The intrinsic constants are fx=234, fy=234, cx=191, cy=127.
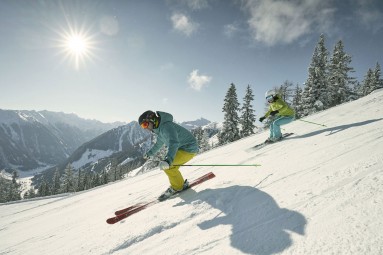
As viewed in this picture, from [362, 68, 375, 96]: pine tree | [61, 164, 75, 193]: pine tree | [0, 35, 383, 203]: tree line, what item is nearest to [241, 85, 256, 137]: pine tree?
[0, 35, 383, 203]: tree line

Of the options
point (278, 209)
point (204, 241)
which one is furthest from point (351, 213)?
point (204, 241)

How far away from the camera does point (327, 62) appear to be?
1555 inches

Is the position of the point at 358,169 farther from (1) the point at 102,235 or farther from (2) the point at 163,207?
(1) the point at 102,235

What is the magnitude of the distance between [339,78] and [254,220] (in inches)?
1719

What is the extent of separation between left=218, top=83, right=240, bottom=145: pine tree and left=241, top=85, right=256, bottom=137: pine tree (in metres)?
2.89

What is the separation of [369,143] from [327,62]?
40651 mm

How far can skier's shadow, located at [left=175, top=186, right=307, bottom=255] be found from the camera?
2.79 metres

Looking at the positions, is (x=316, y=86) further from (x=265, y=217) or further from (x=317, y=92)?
(x=265, y=217)

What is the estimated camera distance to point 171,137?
5.59 m

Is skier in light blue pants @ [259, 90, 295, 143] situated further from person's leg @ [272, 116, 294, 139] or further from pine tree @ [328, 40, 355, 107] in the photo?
pine tree @ [328, 40, 355, 107]

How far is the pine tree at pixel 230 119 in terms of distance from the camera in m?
39.7

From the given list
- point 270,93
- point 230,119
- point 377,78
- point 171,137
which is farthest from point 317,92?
point 171,137

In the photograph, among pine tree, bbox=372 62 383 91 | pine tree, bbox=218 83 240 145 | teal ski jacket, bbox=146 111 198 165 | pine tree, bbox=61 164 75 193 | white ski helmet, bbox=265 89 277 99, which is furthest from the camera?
pine tree, bbox=61 164 75 193

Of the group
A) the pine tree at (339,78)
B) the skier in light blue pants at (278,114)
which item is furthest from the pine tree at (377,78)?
the skier in light blue pants at (278,114)
